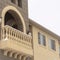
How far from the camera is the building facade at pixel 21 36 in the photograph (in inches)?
739

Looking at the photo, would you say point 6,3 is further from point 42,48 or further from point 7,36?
point 42,48

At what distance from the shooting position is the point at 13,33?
19.3m

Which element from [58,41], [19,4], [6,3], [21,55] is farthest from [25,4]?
[58,41]

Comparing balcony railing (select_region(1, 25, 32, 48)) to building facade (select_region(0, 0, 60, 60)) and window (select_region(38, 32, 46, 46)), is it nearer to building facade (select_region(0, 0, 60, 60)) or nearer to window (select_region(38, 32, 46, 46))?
building facade (select_region(0, 0, 60, 60))

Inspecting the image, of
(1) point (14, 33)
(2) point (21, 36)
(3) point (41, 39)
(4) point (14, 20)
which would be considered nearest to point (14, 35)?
(1) point (14, 33)

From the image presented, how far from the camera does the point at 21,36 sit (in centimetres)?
1997

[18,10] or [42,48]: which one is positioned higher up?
[18,10]

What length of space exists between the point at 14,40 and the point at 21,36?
1.02 meters

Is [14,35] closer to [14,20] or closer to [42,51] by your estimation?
[14,20]

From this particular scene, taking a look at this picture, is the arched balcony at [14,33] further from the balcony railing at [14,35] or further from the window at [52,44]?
the window at [52,44]

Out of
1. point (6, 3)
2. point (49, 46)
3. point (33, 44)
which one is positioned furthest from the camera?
point (49, 46)

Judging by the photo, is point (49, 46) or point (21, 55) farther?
point (49, 46)

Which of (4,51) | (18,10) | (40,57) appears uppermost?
(18,10)

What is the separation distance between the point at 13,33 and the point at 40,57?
5.29 meters
